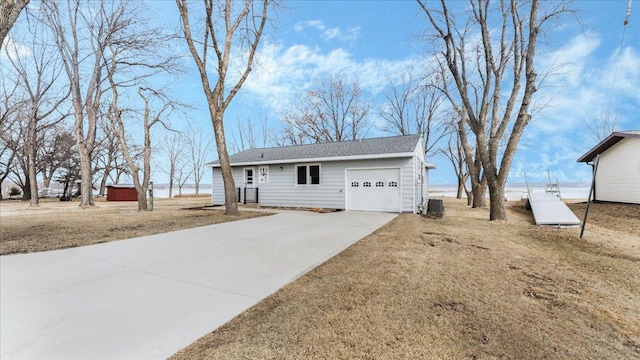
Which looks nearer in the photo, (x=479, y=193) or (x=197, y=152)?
(x=479, y=193)

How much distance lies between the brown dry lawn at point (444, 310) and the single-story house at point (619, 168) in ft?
Result: 39.8

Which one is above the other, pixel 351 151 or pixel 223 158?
pixel 351 151

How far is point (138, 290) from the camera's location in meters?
3.17

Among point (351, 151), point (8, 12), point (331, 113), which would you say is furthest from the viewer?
point (331, 113)

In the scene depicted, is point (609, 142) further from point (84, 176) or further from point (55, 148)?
point (55, 148)

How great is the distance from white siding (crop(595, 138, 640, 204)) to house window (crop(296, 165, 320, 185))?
15566 millimetres

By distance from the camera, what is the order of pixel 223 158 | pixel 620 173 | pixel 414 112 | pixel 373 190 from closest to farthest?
pixel 223 158 < pixel 373 190 < pixel 620 173 < pixel 414 112

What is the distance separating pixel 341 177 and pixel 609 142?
48.4ft

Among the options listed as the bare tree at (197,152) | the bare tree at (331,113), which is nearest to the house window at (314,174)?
the bare tree at (331,113)

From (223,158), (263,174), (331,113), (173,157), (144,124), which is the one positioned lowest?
(263,174)

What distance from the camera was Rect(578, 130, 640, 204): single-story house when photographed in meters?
12.7

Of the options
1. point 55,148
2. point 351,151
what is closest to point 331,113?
point 351,151

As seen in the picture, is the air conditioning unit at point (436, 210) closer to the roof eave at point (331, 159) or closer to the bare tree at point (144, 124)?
the roof eave at point (331, 159)

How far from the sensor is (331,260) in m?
4.30
